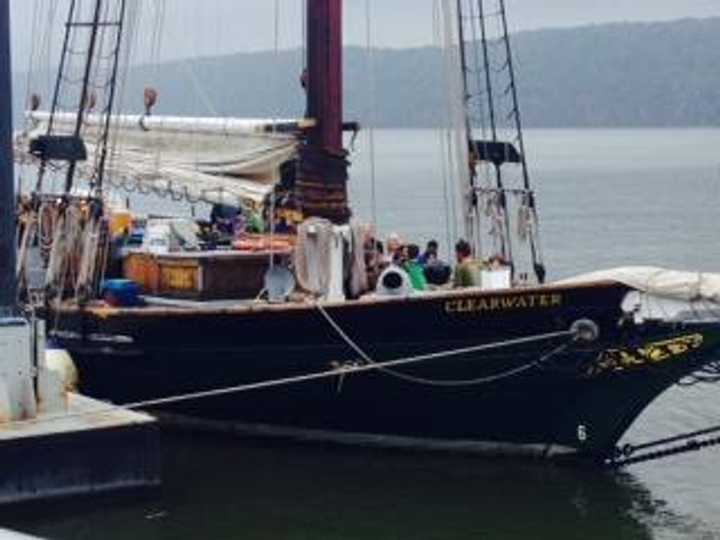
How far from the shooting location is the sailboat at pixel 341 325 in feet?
61.8

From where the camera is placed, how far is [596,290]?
18625 millimetres

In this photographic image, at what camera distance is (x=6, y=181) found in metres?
16.5

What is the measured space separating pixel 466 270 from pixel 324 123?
3.00 meters

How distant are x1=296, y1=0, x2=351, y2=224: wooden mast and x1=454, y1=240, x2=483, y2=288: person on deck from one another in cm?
205

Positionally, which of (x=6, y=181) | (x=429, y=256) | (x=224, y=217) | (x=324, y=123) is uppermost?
(x=324, y=123)

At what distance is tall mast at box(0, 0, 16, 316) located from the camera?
16328 mm

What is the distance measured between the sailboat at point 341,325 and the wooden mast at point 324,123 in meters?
0.02

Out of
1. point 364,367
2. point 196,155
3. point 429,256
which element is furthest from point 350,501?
point 196,155

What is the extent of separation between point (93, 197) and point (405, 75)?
17075cm

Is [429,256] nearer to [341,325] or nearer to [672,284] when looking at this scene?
[341,325]

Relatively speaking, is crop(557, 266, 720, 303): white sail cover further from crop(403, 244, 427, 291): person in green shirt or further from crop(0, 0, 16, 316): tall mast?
crop(0, 0, 16, 316): tall mast

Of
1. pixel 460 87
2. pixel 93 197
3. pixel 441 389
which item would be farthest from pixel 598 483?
pixel 93 197

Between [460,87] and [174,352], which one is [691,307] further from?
[174,352]

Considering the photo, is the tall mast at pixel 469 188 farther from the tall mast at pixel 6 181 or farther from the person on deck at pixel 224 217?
the tall mast at pixel 6 181
